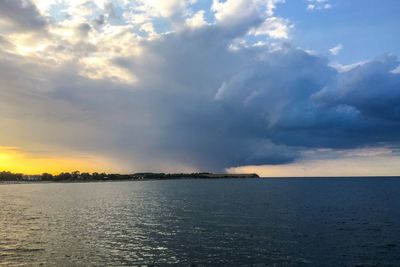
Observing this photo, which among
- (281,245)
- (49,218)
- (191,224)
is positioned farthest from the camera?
(49,218)

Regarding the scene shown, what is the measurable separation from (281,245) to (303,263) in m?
10.7

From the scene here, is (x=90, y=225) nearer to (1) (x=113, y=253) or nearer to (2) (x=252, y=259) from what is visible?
(1) (x=113, y=253)

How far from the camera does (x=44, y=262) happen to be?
159 feet

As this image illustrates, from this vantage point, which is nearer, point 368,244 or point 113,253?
point 113,253

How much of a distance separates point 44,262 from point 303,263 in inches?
1288

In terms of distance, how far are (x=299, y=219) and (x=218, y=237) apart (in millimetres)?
32907

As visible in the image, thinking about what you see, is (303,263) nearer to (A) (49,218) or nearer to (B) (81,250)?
(B) (81,250)

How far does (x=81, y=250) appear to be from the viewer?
55812 mm

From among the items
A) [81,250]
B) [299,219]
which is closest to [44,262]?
[81,250]

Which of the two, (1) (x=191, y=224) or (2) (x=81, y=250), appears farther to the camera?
(1) (x=191, y=224)

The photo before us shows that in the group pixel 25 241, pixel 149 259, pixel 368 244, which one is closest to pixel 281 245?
pixel 368 244

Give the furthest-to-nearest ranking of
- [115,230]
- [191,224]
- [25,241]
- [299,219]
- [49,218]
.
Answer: [49,218], [299,219], [191,224], [115,230], [25,241]

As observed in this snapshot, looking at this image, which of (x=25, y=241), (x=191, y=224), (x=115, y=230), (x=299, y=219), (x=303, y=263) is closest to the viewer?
(x=303, y=263)

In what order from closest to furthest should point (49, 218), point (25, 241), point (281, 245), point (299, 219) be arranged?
point (281, 245) → point (25, 241) → point (299, 219) → point (49, 218)
